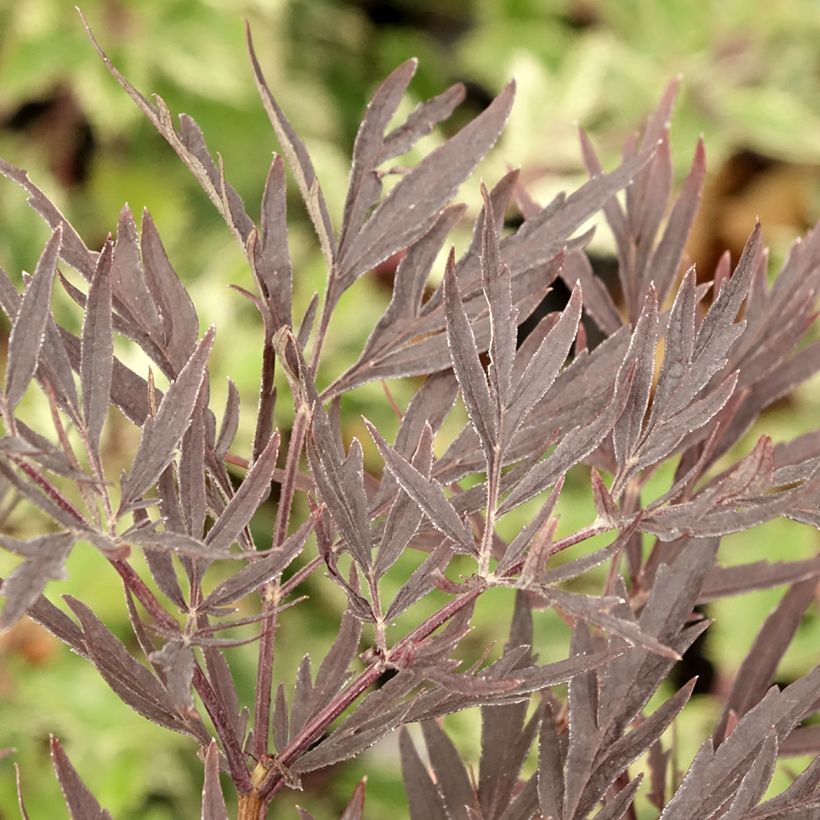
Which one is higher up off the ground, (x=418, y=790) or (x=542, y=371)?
(x=542, y=371)

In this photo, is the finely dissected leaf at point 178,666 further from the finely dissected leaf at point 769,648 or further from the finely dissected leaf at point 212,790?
the finely dissected leaf at point 769,648

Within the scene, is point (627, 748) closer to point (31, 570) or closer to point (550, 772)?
point (550, 772)

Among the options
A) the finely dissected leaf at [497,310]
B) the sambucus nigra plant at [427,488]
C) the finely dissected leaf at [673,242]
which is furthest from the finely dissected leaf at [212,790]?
the finely dissected leaf at [673,242]

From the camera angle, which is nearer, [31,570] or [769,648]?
[31,570]

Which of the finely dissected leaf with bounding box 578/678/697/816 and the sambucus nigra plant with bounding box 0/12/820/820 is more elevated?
the sambucus nigra plant with bounding box 0/12/820/820

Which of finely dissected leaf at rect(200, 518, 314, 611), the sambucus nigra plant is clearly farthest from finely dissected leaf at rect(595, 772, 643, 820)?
finely dissected leaf at rect(200, 518, 314, 611)

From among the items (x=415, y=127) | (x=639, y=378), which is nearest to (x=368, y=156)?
(x=415, y=127)

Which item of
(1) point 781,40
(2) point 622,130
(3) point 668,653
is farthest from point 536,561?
(1) point 781,40

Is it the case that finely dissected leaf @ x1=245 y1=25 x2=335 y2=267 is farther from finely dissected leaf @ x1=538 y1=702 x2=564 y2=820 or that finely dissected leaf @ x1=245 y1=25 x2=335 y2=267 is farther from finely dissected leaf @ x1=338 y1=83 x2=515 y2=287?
finely dissected leaf @ x1=538 y1=702 x2=564 y2=820
